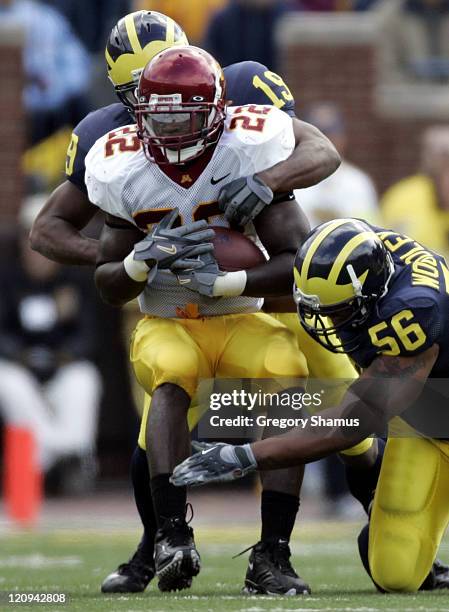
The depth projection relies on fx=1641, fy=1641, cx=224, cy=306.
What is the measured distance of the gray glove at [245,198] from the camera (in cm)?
547

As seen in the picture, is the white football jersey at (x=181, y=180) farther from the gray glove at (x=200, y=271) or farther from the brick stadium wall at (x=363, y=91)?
the brick stadium wall at (x=363, y=91)

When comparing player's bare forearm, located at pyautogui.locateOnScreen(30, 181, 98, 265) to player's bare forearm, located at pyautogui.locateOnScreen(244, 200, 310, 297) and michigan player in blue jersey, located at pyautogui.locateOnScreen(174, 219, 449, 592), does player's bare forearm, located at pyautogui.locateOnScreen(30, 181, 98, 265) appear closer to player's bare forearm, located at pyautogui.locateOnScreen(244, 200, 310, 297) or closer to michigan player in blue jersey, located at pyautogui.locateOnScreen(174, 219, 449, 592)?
player's bare forearm, located at pyautogui.locateOnScreen(244, 200, 310, 297)

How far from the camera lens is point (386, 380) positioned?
16.8 feet

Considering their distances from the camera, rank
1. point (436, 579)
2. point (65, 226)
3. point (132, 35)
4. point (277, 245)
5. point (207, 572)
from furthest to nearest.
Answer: point (207, 572) → point (65, 226) → point (132, 35) → point (436, 579) → point (277, 245)

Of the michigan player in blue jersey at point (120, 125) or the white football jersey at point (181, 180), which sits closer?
the white football jersey at point (181, 180)

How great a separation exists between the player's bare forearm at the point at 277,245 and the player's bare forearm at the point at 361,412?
57cm

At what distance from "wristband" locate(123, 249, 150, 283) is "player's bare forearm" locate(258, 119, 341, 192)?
506 millimetres

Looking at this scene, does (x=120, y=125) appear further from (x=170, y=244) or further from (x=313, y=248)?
(x=313, y=248)

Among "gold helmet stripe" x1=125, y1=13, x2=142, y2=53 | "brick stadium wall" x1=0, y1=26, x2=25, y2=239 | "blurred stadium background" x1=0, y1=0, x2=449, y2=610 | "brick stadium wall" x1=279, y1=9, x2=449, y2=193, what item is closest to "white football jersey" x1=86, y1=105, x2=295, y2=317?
"gold helmet stripe" x1=125, y1=13, x2=142, y2=53

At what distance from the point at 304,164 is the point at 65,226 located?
0.99 meters

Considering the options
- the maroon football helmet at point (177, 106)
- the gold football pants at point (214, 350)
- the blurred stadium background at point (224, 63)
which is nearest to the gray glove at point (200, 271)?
the gold football pants at point (214, 350)

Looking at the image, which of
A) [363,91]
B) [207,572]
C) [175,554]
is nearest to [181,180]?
[175,554]

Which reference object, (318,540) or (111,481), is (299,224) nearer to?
(318,540)

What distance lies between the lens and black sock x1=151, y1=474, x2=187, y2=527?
5.39 m
